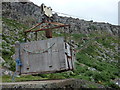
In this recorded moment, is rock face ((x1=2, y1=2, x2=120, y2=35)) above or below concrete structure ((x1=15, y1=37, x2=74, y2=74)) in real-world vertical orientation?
above

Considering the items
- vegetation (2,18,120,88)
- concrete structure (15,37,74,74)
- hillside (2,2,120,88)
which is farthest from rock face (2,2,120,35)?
concrete structure (15,37,74,74)

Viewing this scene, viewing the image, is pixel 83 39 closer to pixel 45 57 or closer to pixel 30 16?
pixel 30 16

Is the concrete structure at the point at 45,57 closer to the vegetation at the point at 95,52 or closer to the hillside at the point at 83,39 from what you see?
the hillside at the point at 83,39

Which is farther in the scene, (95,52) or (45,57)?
(95,52)

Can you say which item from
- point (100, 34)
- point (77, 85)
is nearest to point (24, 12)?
point (100, 34)

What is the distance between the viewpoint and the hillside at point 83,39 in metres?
29.8

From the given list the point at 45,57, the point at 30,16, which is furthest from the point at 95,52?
the point at 45,57

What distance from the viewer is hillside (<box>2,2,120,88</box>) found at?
29812 mm

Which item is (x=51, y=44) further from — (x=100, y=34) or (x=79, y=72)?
(x=100, y=34)

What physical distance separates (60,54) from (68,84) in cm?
267

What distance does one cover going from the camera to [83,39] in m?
55.1

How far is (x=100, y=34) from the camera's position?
63.8m

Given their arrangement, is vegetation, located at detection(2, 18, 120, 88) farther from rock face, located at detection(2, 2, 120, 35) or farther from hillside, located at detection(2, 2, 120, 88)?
rock face, located at detection(2, 2, 120, 35)

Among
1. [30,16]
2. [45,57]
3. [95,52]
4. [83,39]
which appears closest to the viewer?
[45,57]
